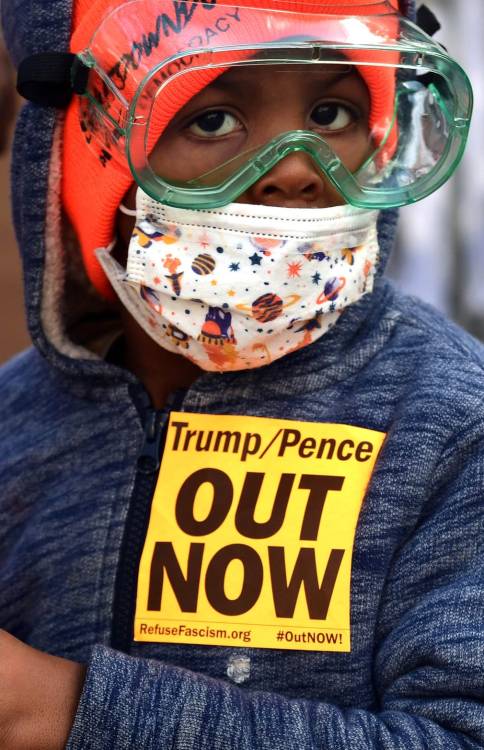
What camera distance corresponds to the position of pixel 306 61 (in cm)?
157

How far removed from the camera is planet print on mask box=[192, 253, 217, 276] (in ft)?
5.34

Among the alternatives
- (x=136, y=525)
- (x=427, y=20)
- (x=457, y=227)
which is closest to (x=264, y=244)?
(x=136, y=525)

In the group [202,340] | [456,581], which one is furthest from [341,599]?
[202,340]

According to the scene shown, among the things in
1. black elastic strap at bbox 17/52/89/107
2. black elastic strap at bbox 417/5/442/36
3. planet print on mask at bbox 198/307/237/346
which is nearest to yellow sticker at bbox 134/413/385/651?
planet print on mask at bbox 198/307/237/346

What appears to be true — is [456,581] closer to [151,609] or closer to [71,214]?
[151,609]

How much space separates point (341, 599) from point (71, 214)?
0.83 meters

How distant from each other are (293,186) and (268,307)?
0.60 ft

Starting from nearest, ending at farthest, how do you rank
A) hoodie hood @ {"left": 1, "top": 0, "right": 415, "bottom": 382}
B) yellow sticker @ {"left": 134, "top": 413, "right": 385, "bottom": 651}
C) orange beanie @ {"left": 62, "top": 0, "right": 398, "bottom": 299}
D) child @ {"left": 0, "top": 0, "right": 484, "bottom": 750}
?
child @ {"left": 0, "top": 0, "right": 484, "bottom": 750}
yellow sticker @ {"left": 134, "top": 413, "right": 385, "bottom": 651}
orange beanie @ {"left": 62, "top": 0, "right": 398, "bottom": 299}
hoodie hood @ {"left": 1, "top": 0, "right": 415, "bottom": 382}

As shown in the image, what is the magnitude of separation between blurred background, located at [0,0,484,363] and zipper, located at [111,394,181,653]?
3945 millimetres

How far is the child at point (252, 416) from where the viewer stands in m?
1.40

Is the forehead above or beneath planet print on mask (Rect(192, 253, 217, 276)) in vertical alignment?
above

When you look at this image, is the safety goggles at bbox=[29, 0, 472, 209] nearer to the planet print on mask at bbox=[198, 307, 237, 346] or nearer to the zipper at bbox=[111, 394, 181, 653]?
the planet print on mask at bbox=[198, 307, 237, 346]

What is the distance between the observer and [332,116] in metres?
1.70

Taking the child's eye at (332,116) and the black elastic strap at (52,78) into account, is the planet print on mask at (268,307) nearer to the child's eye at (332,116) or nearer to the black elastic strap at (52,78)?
the child's eye at (332,116)
